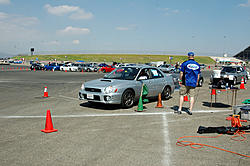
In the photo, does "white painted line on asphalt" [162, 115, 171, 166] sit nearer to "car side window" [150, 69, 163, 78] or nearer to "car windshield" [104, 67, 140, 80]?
"car windshield" [104, 67, 140, 80]

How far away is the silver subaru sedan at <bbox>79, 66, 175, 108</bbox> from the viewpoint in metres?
8.95

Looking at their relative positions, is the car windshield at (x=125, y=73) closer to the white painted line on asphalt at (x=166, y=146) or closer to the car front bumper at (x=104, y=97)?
the car front bumper at (x=104, y=97)

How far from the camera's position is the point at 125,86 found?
9258 mm

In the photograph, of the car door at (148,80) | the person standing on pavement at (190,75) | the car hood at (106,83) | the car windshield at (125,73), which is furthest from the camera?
the car door at (148,80)

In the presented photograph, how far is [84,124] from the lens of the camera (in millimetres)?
7043

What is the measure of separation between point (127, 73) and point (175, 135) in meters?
4.62

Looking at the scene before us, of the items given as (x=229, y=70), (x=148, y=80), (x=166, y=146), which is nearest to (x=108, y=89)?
(x=148, y=80)

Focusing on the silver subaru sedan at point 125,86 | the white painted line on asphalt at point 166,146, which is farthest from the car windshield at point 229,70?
the white painted line on asphalt at point 166,146

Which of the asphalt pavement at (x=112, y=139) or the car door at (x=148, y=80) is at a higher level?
the car door at (x=148, y=80)

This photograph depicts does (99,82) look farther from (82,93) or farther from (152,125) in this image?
(152,125)

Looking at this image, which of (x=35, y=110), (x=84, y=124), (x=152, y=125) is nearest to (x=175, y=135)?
(x=152, y=125)

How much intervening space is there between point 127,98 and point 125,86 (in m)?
0.46

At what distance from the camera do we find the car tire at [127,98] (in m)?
9.21

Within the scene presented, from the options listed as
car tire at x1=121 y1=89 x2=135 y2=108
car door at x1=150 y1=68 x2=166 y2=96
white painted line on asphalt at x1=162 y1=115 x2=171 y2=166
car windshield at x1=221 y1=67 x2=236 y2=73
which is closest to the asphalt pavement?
white painted line on asphalt at x1=162 y1=115 x2=171 y2=166
